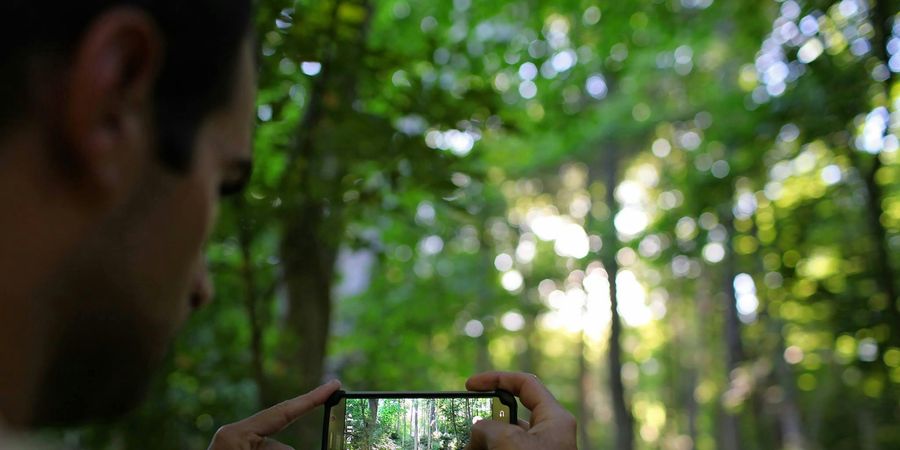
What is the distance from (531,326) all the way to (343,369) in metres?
13.4

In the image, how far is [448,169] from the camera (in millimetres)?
→ 2707

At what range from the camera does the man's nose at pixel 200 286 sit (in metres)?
0.55

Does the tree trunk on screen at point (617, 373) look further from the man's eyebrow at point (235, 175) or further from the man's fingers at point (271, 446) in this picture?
the man's eyebrow at point (235, 175)

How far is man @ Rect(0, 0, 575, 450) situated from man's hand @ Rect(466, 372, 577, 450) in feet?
2.02

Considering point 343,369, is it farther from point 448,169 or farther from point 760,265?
point 760,265

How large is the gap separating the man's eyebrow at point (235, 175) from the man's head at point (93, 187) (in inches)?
2.1

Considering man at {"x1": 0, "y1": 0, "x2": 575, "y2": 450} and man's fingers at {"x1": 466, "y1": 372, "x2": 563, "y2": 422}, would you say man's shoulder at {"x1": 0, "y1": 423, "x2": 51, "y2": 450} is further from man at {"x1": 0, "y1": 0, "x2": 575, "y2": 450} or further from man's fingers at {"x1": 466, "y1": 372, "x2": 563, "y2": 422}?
man's fingers at {"x1": 466, "y1": 372, "x2": 563, "y2": 422}

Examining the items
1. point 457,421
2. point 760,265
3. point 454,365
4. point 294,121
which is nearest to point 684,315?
point 760,265

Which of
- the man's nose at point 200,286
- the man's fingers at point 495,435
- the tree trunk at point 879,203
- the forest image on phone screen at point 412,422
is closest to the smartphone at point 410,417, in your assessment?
the forest image on phone screen at point 412,422

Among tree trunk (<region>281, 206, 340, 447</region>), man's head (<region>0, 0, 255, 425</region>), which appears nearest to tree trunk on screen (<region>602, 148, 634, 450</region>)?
tree trunk (<region>281, 206, 340, 447</region>)

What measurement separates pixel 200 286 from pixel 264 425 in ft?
2.19

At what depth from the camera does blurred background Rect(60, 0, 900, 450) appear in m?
2.81

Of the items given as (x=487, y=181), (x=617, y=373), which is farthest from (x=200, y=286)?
(x=617, y=373)

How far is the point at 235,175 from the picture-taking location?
564 mm
